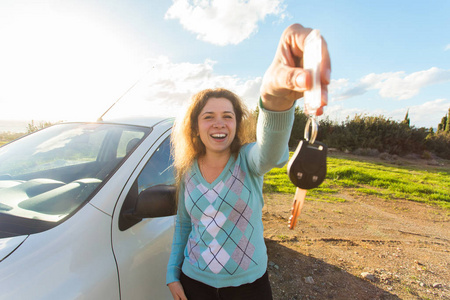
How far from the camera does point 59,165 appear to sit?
2004 mm

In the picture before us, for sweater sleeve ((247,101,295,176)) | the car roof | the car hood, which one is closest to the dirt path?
the car roof

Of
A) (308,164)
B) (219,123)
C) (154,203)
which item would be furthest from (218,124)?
(308,164)

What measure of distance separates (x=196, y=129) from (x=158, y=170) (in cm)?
51

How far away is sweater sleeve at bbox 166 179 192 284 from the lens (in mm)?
1516

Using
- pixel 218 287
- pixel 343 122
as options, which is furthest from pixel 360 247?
pixel 343 122

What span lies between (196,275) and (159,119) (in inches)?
48.5

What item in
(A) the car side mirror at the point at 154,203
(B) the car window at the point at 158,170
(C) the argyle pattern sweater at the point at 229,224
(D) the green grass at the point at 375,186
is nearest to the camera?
(C) the argyle pattern sweater at the point at 229,224

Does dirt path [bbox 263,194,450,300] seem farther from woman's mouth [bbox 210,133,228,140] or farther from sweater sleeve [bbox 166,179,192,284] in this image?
woman's mouth [bbox 210,133,228,140]

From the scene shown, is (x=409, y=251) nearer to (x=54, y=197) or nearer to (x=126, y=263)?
(x=126, y=263)

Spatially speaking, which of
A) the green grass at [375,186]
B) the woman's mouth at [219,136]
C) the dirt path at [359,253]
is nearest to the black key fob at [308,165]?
the woman's mouth at [219,136]

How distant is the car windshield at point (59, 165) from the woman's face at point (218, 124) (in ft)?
2.06

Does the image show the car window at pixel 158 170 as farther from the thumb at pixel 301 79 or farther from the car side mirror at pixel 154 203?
the thumb at pixel 301 79

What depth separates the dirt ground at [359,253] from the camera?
2.92 meters

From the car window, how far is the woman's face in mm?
537
